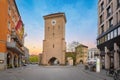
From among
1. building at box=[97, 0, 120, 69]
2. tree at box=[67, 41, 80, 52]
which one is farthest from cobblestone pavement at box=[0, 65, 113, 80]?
tree at box=[67, 41, 80, 52]

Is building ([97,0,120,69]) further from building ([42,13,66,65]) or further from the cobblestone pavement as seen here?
building ([42,13,66,65])

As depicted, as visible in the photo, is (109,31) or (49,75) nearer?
(49,75)

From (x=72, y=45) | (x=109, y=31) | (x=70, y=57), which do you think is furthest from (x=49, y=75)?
(x=72, y=45)

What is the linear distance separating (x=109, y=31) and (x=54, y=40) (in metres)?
64.7

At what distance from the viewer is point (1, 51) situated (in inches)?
1847

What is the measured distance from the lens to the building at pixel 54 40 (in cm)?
10862

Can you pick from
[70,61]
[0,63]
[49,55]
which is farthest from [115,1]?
[70,61]

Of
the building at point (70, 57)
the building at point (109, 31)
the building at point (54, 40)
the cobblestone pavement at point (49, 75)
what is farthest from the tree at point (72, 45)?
the cobblestone pavement at point (49, 75)

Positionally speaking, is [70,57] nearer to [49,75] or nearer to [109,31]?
[109,31]

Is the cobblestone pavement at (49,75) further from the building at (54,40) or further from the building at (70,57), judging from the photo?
the building at (70,57)

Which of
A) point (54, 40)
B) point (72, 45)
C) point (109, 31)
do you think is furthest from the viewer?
point (72, 45)

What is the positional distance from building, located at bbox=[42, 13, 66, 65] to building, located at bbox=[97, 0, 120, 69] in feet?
163

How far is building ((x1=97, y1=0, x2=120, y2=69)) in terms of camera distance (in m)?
44.2

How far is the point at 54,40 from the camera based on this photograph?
11169 cm
